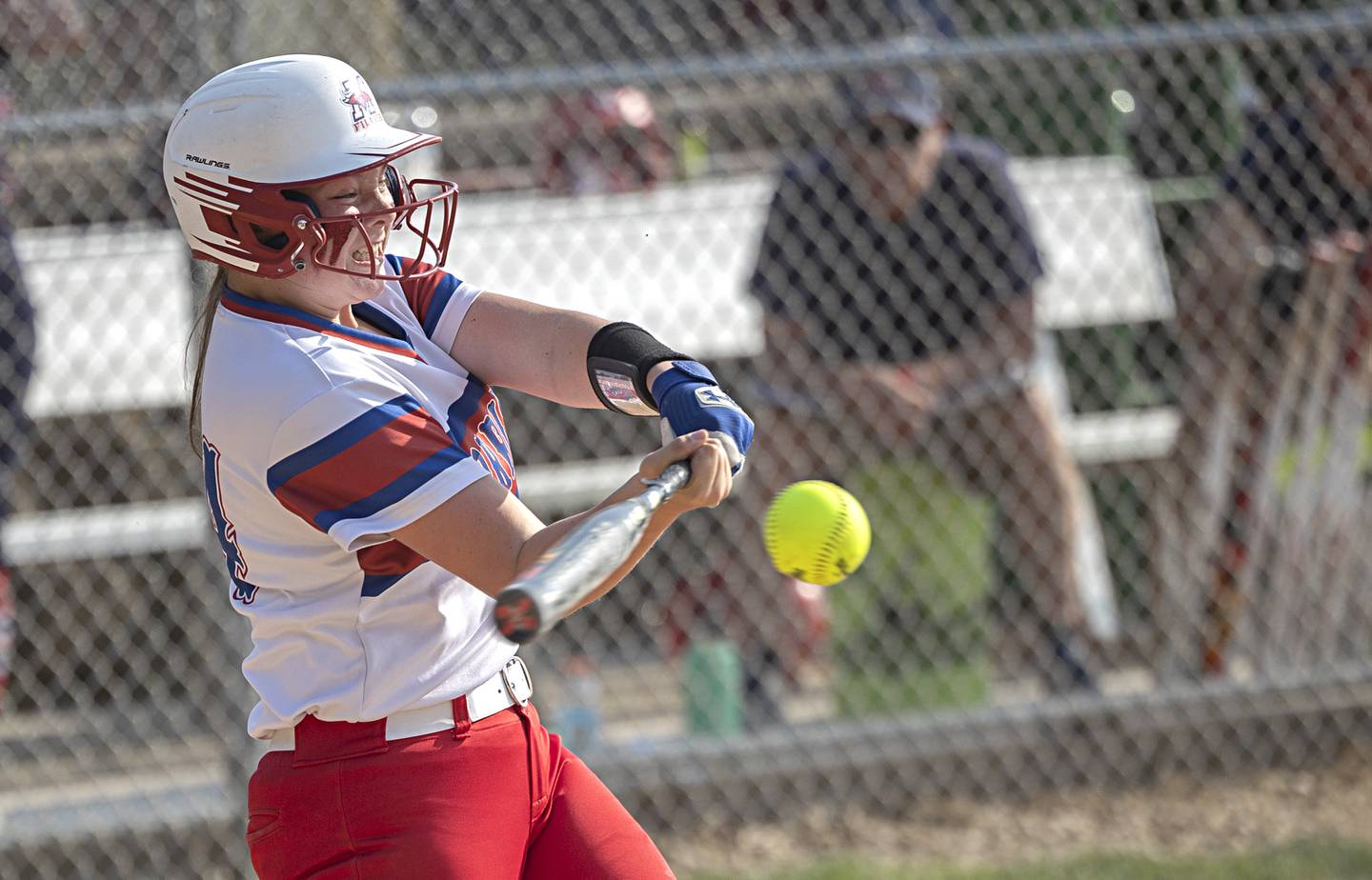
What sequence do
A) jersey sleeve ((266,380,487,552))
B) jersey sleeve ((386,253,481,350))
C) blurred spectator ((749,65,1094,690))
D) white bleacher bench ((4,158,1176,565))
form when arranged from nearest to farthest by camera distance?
jersey sleeve ((266,380,487,552)), jersey sleeve ((386,253,481,350)), blurred spectator ((749,65,1094,690)), white bleacher bench ((4,158,1176,565))

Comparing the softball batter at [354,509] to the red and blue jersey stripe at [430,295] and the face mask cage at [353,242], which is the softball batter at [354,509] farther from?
the red and blue jersey stripe at [430,295]

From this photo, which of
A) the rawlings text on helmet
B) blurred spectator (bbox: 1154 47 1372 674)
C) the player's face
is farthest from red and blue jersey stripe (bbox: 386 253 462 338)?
blurred spectator (bbox: 1154 47 1372 674)

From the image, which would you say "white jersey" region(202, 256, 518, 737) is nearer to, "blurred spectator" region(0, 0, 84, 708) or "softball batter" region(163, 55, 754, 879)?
"softball batter" region(163, 55, 754, 879)

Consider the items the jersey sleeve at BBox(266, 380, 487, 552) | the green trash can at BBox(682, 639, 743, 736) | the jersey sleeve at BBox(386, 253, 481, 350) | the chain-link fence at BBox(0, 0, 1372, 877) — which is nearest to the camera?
Answer: the jersey sleeve at BBox(266, 380, 487, 552)

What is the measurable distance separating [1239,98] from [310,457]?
449 cm

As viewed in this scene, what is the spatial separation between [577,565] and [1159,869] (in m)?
3.09

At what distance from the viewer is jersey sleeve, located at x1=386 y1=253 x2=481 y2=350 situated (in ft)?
7.81

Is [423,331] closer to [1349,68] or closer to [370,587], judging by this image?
[370,587]

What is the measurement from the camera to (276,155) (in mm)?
2047

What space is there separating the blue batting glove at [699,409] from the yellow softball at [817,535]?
1.05 feet

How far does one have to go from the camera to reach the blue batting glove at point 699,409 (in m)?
2.08

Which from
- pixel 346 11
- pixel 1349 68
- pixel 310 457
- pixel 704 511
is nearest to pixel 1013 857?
pixel 704 511

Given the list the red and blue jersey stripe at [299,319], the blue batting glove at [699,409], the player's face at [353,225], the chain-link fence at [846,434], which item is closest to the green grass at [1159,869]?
the chain-link fence at [846,434]

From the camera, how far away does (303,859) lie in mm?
2121
